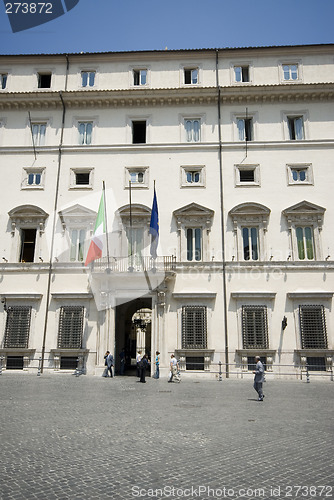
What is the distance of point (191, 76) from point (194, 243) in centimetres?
1216

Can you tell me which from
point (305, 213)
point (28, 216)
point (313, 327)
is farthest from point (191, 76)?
point (313, 327)

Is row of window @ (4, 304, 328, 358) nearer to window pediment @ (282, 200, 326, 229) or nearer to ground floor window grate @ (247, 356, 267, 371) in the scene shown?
ground floor window grate @ (247, 356, 267, 371)

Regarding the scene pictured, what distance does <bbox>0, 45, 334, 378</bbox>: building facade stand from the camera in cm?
2242

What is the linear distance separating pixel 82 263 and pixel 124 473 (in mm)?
18348

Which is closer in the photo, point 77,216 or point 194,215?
point 194,215

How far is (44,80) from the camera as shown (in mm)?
27703

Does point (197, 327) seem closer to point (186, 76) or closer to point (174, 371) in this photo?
point (174, 371)

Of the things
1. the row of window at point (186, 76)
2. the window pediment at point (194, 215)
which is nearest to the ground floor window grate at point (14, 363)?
the window pediment at point (194, 215)

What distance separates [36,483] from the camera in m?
5.66

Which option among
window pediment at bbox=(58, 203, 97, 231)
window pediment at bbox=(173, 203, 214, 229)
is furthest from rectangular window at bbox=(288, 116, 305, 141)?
window pediment at bbox=(58, 203, 97, 231)

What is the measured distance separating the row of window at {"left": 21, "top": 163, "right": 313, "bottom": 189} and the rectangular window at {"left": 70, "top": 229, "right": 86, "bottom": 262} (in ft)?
10.1

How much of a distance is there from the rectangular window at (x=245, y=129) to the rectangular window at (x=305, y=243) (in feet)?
23.3

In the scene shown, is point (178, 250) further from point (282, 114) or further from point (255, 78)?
point (255, 78)

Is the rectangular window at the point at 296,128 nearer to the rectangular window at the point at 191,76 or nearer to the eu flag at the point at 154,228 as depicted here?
the rectangular window at the point at 191,76
